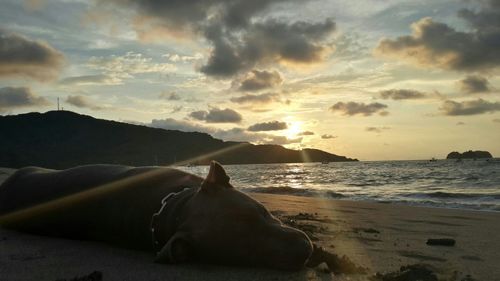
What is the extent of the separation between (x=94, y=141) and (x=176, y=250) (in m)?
141

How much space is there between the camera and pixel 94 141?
13675cm

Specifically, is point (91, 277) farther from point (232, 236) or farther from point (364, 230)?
point (364, 230)

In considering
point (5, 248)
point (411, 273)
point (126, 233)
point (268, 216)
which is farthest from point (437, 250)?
point (5, 248)

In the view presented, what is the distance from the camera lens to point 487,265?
414 centimetres

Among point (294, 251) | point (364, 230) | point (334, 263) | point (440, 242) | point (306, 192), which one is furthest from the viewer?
point (306, 192)

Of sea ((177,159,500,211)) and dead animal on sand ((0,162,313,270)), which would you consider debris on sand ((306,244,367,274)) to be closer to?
dead animal on sand ((0,162,313,270))

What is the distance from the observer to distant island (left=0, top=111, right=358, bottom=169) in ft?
409

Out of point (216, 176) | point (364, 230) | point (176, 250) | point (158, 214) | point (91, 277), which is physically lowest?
point (364, 230)

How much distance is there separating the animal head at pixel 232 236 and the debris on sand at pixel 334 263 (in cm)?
27

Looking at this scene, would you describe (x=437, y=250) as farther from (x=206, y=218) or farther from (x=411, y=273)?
(x=206, y=218)

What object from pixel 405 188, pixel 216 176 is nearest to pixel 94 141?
pixel 405 188

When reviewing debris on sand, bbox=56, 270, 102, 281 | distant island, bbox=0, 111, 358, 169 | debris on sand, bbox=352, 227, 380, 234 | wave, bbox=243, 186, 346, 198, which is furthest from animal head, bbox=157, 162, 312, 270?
distant island, bbox=0, 111, 358, 169

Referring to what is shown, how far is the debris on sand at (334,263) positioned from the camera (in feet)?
11.6

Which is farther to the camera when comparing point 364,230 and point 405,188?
point 405,188
